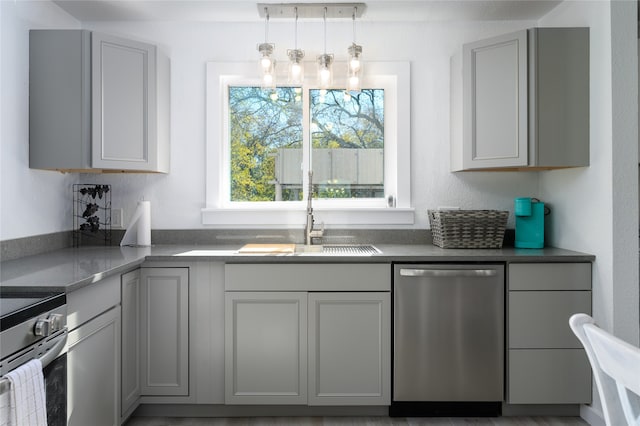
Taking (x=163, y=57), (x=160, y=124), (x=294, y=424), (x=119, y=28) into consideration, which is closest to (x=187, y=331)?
(x=294, y=424)

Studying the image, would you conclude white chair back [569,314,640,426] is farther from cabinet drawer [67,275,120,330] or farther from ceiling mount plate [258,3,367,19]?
ceiling mount plate [258,3,367,19]

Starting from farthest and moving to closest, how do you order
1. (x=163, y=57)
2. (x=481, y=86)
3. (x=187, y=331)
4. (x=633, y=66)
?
1. (x=163, y=57)
2. (x=481, y=86)
3. (x=187, y=331)
4. (x=633, y=66)

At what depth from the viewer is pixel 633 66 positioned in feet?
7.00

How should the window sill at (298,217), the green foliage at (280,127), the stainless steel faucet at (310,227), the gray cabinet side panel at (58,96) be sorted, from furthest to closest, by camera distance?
A: the green foliage at (280,127) < the window sill at (298,217) < the stainless steel faucet at (310,227) < the gray cabinet side panel at (58,96)

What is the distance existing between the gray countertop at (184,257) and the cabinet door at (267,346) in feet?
0.73

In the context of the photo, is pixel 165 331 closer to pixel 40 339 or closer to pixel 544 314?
pixel 40 339

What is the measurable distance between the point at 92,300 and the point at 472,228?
6.59 feet

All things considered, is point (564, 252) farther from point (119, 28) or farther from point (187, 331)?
point (119, 28)

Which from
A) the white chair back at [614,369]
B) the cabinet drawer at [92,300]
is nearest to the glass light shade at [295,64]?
the cabinet drawer at [92,300]

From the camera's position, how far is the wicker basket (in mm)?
2533

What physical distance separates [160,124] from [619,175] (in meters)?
2.55

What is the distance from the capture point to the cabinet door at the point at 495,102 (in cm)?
239

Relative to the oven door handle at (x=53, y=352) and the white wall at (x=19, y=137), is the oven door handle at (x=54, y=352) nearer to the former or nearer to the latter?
the oven door handle at (x=53, y=352)

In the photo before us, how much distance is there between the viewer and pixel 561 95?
92.3 inches
